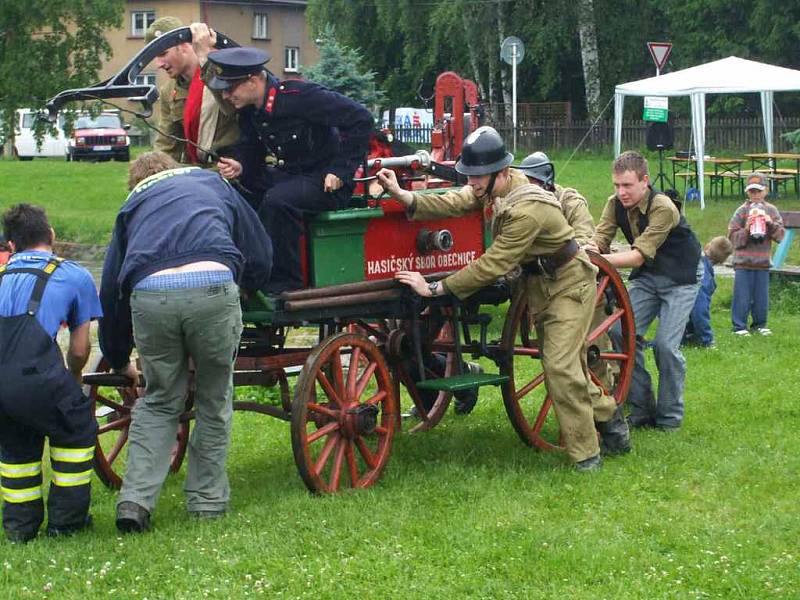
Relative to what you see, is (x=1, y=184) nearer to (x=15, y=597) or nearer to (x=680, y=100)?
(x=680, y=100)

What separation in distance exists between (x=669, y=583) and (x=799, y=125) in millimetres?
31034

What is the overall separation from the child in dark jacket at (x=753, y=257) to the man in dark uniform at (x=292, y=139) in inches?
273

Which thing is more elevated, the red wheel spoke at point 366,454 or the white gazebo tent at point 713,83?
the white gazebo tent at point 713,83

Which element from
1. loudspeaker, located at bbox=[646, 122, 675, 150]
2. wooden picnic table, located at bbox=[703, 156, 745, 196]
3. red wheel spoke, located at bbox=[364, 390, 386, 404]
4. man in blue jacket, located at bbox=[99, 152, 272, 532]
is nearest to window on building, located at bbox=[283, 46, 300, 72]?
wooden picnic table, located at bbox=[703, 156, 745, 196]

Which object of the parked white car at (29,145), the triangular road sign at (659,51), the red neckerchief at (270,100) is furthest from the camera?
the parked white car at (29,145)

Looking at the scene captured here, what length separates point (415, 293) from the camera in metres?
7.45

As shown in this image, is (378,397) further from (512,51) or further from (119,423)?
(512,51)

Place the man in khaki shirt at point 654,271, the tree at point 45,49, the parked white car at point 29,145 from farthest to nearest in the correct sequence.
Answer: the parked white car at point 29,145 < the tree at point 45,49 < the man in khaki shirt at point 654,271

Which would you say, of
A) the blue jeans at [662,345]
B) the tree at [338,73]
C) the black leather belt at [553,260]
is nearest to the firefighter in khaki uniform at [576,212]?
the blue jeans at [662,345]

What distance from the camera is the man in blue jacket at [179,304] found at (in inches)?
246

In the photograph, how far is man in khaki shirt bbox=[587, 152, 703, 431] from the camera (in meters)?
8.49

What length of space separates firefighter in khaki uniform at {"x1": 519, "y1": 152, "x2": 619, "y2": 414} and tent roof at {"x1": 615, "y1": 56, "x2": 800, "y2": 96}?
50.8 ft

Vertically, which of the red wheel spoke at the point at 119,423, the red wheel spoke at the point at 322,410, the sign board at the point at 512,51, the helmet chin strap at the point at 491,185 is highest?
the sign board at the point at 512,51

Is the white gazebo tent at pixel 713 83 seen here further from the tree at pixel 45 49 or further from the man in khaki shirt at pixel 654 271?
the man in khaki shirt at pixel 654 271
